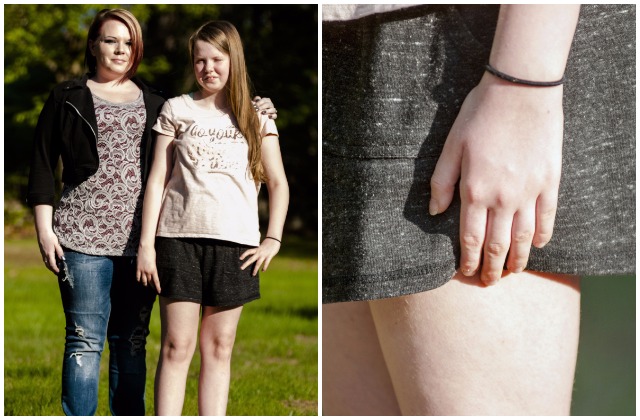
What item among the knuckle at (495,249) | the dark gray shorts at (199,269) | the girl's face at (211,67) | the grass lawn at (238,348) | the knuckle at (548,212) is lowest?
the grass lawn at (238,348)

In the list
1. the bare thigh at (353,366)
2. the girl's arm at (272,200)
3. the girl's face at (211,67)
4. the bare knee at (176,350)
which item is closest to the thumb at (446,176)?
the bare thigh at (353,366)

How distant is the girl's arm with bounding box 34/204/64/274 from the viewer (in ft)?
7.60

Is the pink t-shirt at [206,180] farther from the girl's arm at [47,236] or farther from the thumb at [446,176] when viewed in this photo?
the thumb at [446,176]

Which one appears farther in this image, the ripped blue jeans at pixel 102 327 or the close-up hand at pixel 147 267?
the ripped blue jeans at pixel 102 327

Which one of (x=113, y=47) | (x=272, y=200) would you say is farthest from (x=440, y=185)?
(x=113, y=47)

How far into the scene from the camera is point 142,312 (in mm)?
2404

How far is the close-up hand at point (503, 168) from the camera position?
67.9 inches

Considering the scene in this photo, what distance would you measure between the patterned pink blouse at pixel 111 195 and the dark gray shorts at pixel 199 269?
0.13 m

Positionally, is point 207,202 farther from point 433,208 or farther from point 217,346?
point 433,208

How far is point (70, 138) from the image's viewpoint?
7.58 feet

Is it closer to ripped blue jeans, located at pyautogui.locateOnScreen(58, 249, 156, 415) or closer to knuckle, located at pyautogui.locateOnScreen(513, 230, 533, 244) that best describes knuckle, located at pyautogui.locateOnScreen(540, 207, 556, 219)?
knuckle, located at pyautogui.locateOnScreen(513, 230, 533, 244)

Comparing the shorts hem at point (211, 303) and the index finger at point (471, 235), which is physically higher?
the index finger at point (471, 235)

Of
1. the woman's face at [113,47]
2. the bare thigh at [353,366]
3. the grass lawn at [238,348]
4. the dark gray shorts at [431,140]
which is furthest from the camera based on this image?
the grass lawn at [238,348]

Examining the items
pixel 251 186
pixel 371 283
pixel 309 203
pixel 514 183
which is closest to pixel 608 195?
pixel 514 183
